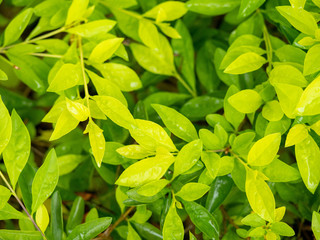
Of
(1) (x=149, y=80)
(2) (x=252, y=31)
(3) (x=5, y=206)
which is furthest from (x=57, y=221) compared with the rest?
(2) (x=252, y=31)

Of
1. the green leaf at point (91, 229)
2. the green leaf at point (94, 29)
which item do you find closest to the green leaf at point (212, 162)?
the green leaf at point (91, 229)

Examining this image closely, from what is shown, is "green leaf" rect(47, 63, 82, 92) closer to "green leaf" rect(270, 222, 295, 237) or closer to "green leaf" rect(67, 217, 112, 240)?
"green leaf" rect(67, 217, 112, 240)

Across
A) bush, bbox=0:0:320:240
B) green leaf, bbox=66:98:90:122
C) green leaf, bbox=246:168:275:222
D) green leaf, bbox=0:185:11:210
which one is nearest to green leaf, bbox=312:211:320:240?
bush, bbox=0:0:320:240

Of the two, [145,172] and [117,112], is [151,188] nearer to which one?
[145,172]

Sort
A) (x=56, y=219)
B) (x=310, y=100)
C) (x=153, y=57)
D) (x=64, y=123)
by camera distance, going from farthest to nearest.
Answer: (x=153, y=57) < (x=56, y=219) < (x=64, y=123) < (x=310, y=100)

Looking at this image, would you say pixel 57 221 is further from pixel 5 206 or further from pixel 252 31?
pixel 252 31

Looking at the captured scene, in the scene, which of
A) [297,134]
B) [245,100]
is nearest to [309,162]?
[297,134]
